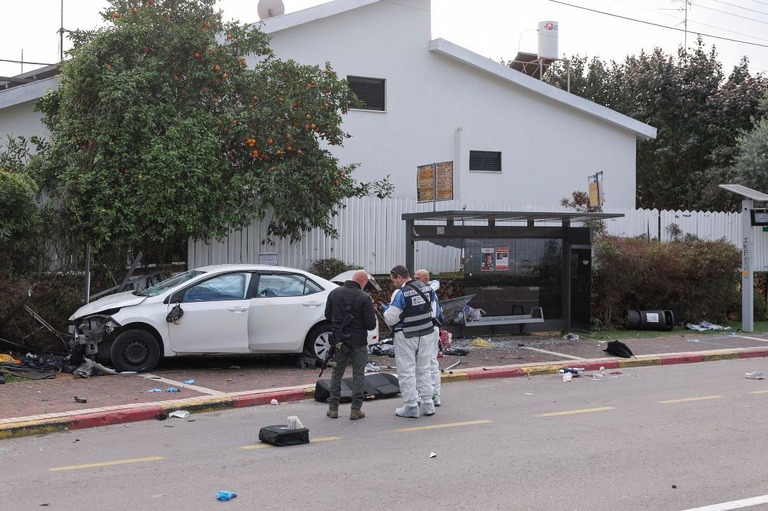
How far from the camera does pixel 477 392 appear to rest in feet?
38.9

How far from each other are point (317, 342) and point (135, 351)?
274cm

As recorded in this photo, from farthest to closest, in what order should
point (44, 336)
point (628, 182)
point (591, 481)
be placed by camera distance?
point (628, 182), point (44, 336), point (591, 481)

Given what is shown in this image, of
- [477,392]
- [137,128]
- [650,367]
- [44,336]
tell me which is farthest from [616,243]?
[44,336]

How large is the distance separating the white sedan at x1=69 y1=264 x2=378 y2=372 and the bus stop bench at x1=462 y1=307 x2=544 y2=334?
4.18 meters

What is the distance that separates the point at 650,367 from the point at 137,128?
9.90m

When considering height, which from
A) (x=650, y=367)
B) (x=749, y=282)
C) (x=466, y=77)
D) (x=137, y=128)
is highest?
(x=466, y=77)

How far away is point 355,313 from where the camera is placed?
9.68 metres

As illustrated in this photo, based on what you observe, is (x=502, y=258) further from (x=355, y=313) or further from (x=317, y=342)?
(x=355, y=313)

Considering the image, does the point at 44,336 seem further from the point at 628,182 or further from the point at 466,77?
the point at 628,182

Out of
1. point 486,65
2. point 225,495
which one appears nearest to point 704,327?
point 486,65

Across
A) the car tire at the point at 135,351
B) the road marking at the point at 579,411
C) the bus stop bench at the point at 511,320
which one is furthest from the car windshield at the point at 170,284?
the bus stop bench at the point at 511,320

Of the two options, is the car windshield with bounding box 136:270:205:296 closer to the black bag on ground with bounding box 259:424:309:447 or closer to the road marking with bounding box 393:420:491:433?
the black bag on ground with bounding box 259:424:309:447

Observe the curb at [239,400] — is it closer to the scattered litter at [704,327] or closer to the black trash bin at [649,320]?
the black trash bin at [649,320]

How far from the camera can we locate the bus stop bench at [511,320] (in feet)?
55.6
